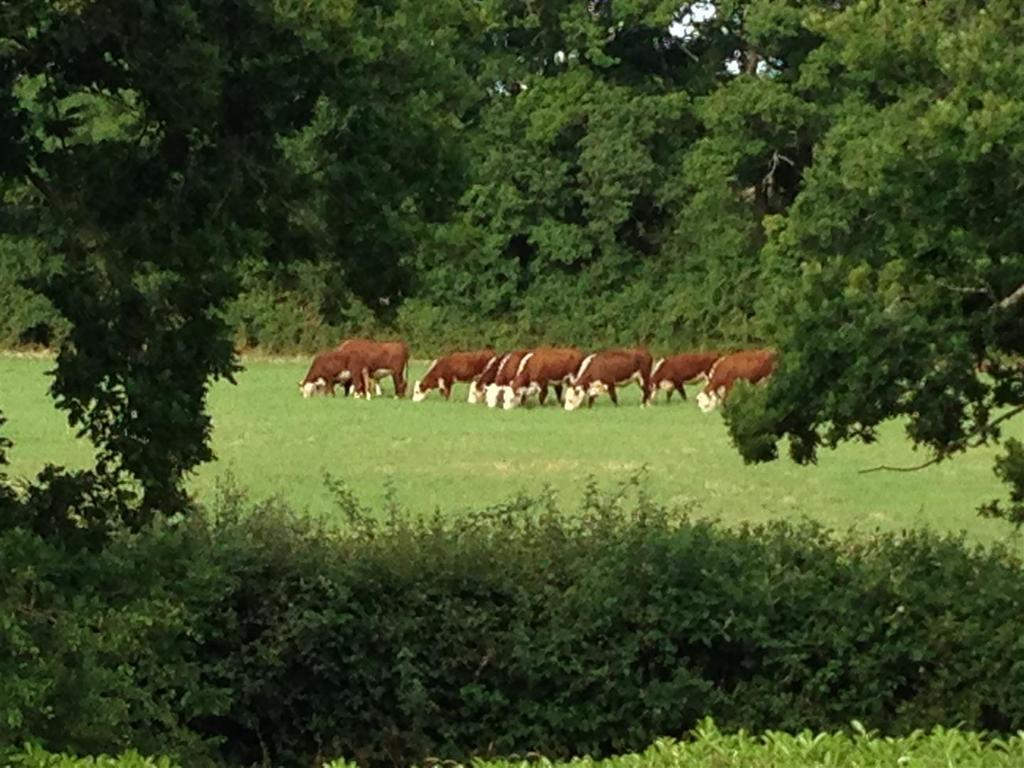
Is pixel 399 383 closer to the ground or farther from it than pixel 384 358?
closer to the ground

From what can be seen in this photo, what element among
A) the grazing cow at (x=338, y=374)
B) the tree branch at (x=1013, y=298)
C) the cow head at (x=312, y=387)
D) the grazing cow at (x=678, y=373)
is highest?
the tree branch at (x=1013, y=298)

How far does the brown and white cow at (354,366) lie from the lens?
38.2 metres

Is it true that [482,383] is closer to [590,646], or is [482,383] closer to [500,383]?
[500,383]

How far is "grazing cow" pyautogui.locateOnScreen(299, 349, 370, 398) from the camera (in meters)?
38.2

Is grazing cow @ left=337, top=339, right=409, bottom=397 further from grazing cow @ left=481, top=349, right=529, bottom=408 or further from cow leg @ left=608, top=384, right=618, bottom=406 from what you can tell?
cow leg @ left=608, top=384, right=618, bottom=406

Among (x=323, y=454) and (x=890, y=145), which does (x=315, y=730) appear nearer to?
(x=890, y=145)

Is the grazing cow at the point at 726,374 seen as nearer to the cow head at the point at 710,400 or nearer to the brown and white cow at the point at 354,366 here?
the cow head at the point at 710,400

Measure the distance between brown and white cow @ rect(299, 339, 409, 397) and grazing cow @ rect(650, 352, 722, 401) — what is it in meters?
5.08

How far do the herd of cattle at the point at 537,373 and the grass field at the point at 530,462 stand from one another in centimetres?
109

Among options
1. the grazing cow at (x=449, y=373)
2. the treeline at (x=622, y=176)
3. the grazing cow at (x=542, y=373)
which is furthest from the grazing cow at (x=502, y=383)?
the treeline at (x=622, y=176)

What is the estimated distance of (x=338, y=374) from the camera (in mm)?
38312

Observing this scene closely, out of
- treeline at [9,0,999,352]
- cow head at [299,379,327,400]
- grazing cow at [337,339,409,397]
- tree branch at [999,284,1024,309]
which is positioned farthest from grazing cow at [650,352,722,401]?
tree branch at [999,284,1024,309]

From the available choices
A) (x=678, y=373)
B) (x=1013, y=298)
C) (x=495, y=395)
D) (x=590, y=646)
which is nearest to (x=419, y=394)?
(x=495, y=395)

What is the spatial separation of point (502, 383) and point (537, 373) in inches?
29.7
